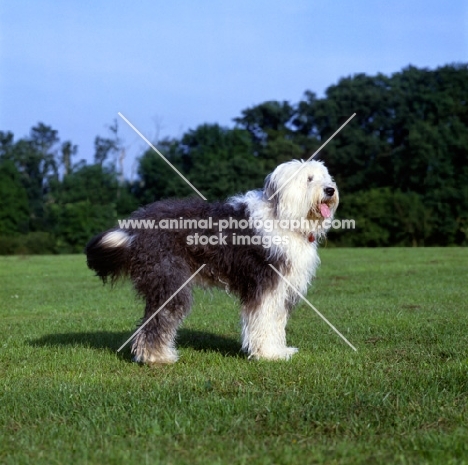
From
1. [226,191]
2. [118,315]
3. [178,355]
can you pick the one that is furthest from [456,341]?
[226,191]

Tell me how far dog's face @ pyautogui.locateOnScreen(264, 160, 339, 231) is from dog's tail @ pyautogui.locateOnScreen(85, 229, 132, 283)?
5.13 feet

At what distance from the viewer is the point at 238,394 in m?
5.75

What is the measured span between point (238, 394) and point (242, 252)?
76.9 inches

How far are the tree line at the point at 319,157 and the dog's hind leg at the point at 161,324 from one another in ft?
105

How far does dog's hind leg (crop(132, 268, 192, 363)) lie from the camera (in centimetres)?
725

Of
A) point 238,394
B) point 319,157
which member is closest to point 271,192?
point 238,394

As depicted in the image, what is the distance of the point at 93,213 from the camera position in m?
43.8

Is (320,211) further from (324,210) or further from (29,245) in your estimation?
(29,245)

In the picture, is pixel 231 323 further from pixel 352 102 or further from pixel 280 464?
pixel 352 102

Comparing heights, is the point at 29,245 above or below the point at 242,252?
below

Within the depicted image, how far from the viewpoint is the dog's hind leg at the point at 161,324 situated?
7.25 m

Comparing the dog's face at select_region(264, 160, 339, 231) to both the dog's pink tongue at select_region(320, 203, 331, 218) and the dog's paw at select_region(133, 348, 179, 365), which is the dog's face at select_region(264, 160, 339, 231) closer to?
the dog's pink tongue at select_region(320, 203, 331, 218)

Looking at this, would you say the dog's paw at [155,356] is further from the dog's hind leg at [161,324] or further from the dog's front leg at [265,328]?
the dog's front leg at [265,328]

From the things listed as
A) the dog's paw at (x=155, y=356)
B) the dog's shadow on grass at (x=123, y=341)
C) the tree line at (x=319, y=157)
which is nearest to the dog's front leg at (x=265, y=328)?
the dog's shadow on grass at (x=123, y=341)
